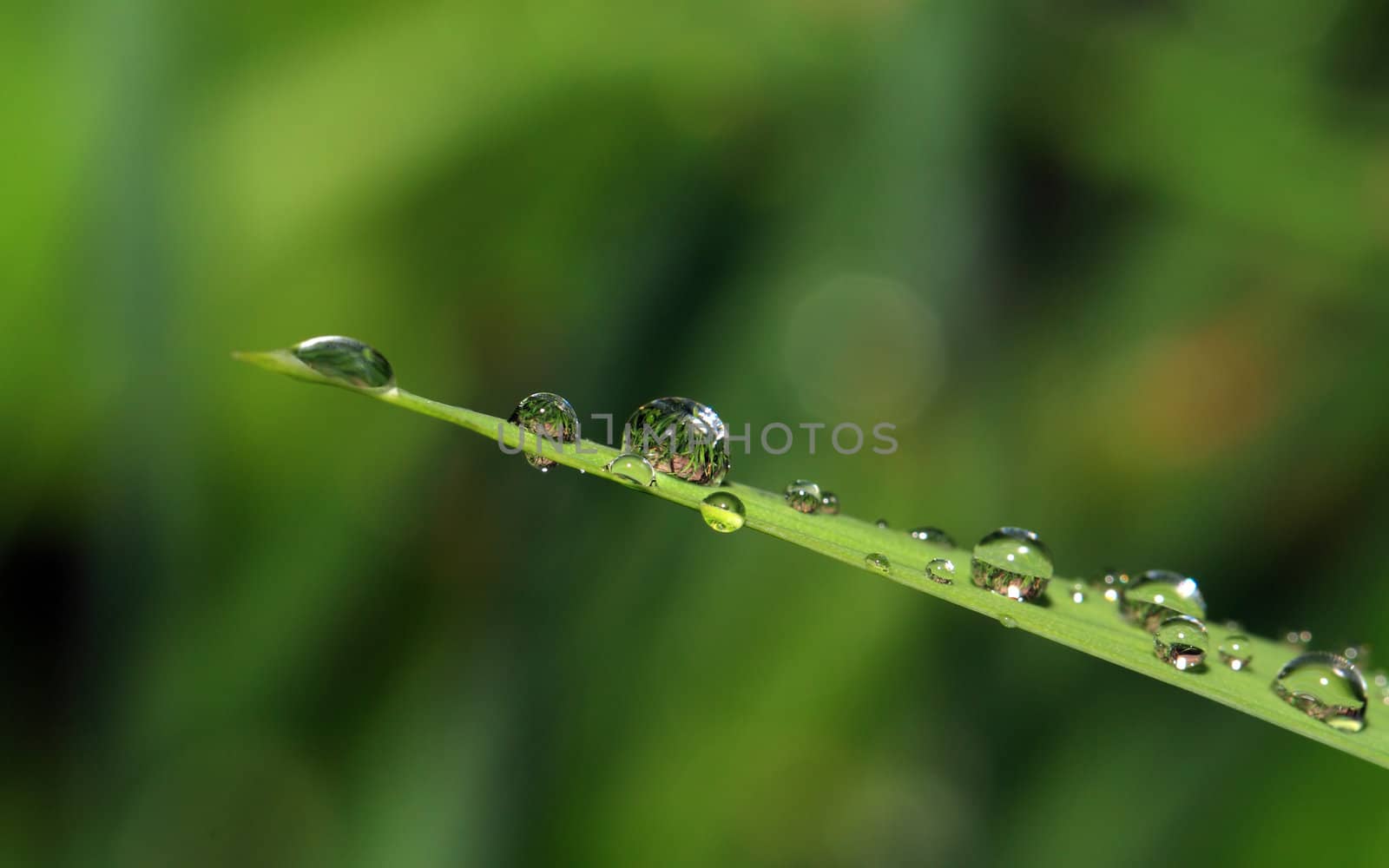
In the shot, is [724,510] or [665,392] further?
[665,392]

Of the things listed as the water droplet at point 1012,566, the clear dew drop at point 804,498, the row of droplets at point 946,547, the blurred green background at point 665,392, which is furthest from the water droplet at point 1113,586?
the blurred green background at point 665,392

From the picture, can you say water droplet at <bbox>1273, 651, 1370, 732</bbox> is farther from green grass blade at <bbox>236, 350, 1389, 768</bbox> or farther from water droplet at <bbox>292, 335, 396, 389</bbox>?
water droplet at <bbox>292, 335, 396, 389</bbox>

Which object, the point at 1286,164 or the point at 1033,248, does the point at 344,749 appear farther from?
the point at 1286,164

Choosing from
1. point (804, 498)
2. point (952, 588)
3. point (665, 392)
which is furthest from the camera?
point (665, 392)

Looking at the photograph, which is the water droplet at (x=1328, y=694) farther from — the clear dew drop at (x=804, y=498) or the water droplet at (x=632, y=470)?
the water droplet at (x=632, y=470)

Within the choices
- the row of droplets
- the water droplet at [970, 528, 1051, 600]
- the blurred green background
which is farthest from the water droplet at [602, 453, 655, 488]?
the blurred green background

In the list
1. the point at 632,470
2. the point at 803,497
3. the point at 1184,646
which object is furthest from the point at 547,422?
the point at 1184,646

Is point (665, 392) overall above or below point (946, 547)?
above

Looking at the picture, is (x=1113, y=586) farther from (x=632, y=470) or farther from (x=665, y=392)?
(x=665, y=392)

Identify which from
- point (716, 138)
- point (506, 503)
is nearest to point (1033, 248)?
point (716, 138)
